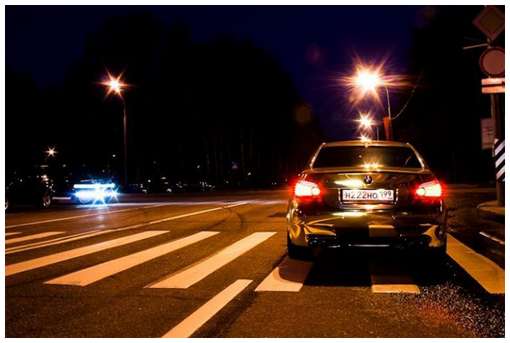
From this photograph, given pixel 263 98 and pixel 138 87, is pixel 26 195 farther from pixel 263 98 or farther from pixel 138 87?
pixel 263 98

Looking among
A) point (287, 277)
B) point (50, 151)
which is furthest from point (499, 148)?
point (50, 151)

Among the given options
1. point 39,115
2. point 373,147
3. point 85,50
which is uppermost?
point 85,50

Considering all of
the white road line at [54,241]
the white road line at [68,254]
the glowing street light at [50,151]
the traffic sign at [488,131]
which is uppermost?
the glowing street light at [50,151]

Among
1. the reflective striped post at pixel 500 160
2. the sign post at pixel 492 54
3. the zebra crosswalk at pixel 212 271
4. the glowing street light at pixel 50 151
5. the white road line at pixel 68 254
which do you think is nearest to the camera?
the zebra crosswalk at pixel 212 271

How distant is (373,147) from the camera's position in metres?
8.42

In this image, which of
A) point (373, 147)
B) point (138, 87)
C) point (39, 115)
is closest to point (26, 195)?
point (373, 147)

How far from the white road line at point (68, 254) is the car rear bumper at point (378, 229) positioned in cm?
384

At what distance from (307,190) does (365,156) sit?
1.36 m

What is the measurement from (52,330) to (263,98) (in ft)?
190

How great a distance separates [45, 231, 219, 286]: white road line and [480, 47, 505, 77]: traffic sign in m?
6.38

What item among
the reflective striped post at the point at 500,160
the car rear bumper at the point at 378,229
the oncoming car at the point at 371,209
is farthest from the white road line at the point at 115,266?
the reflective striped post at the point at 500,160

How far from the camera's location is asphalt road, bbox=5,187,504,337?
4.95m

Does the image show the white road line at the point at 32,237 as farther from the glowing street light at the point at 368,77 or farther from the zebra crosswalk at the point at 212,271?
the glowing street light at the point at 368,77

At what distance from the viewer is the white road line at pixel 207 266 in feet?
22.5
